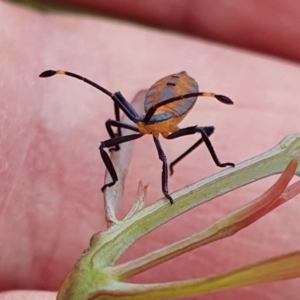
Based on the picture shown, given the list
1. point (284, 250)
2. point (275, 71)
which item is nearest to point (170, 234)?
point (284, 250)

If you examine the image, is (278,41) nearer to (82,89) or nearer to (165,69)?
(165,69)

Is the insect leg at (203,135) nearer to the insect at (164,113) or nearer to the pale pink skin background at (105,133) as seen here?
the insect at (164,113)

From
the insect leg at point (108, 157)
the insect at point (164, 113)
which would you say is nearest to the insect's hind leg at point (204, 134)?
the insect at point (164, 113)

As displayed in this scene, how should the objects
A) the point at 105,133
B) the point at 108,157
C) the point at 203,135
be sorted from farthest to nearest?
the point at 105,133 < the point at 203,135 < the point at 108,157

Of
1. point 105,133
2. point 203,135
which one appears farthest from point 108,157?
point 105,133

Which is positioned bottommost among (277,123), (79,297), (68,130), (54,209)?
(54,209)

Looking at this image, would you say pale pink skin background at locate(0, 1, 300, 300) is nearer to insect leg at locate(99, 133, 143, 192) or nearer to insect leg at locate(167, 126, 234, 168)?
insect leg at locate(167, 126, 234, 168)

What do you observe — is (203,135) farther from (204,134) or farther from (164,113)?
(164,113)

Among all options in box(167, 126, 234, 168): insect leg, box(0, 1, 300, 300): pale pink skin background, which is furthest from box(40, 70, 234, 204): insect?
box(0, 1, 300, 300): pale pink skin background
